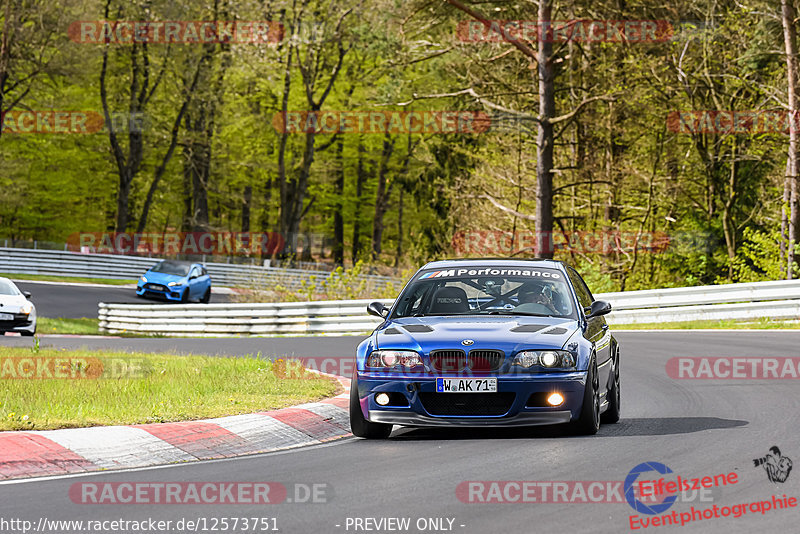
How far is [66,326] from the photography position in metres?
30.4

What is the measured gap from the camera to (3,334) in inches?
1013

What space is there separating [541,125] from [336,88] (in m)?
36.5

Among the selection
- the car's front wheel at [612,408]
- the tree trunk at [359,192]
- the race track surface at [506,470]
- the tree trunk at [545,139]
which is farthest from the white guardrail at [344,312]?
the tree trunk at [359,192]

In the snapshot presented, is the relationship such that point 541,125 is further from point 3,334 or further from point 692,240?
point 3,334

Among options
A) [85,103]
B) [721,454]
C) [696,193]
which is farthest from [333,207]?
[721,454]

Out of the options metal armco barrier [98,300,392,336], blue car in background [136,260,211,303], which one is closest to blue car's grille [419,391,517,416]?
metal armco barrier [98,300,392,336]

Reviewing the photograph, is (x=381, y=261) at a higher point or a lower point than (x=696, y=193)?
lower

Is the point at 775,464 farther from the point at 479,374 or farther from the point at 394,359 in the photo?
the point at 394,359

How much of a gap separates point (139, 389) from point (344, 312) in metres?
14.8

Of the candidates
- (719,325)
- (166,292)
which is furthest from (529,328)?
(166,292)

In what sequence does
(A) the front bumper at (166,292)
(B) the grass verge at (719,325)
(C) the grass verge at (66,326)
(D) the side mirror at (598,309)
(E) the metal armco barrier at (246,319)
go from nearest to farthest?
(D) the side mirror at (598,309) < (B) the grass verge at (719,325) < (E) the metal armco barrier at (246,319) < (C) the grass verge at (66,326) < (A) the front bumper at (166,292)

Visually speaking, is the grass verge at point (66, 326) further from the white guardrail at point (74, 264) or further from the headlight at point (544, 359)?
the headlight at point (544, 359)

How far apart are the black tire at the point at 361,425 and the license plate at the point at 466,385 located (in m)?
0.80

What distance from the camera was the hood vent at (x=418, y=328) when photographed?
9352 millimetres
